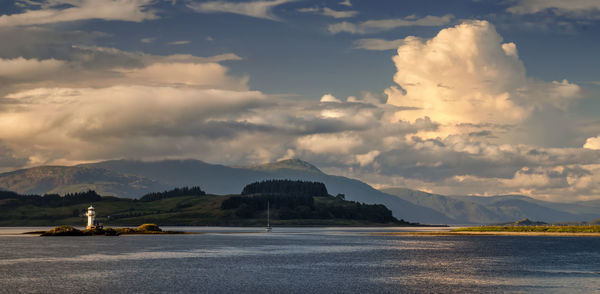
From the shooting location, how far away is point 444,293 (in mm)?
71062

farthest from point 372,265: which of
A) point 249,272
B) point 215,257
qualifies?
point 215,257

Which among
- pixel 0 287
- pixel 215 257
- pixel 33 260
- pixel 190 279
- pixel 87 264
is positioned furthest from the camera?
pixel 215 257

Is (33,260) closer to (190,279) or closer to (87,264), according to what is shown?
(87,264)

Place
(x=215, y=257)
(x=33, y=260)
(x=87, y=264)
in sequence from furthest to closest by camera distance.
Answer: (x=215, y=257)
(x=33, y=260)
(x=87, y=264)

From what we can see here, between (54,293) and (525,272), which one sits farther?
(525,272)

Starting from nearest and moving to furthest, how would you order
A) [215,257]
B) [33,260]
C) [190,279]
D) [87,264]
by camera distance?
[190,279]
[87,264]
[33,260]
[215,257]

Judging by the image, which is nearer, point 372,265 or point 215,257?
point 372,265

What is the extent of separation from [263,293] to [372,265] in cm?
4252

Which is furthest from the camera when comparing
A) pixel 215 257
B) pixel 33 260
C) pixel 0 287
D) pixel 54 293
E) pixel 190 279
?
pixel 215 257

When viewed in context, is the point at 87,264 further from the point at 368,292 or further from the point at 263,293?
the point at 368,292

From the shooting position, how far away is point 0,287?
243 ft

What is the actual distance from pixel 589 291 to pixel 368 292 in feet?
82.2

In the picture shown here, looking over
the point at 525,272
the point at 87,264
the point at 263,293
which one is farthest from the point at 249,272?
the point at 525,272

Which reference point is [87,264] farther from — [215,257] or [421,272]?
[421,272]
